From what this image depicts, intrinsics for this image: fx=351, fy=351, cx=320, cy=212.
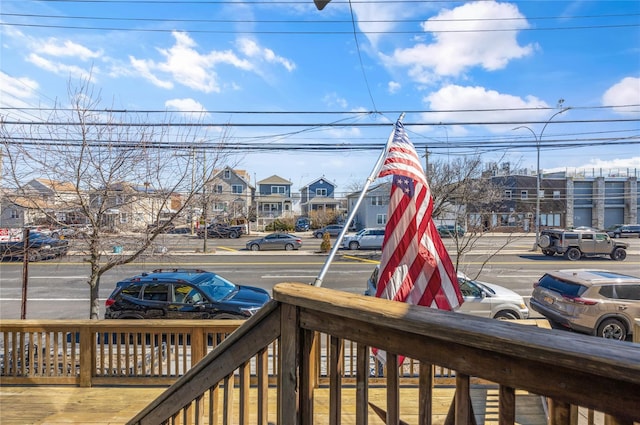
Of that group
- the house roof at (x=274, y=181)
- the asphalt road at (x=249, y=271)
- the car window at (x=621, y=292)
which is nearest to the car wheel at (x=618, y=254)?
the asphalt road at (x=249, y=271)

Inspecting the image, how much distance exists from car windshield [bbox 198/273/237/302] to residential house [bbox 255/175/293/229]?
1353 inches

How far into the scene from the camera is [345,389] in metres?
3.99

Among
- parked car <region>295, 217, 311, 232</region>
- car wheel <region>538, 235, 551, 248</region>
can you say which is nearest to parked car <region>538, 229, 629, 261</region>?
car wheel <region>538, 235, 551, 248</region>

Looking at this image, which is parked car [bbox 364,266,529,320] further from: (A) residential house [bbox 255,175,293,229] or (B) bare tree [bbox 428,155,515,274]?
(A) residential house [bbox 255,175,293,229]

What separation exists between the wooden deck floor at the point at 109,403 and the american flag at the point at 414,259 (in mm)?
1332

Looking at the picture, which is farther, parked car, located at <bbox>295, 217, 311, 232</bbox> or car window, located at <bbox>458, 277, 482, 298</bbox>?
parked car, located at <bbox>295, 217, 311, 232</bbox>

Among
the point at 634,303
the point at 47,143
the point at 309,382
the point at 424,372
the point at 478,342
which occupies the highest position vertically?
the point at 47,143

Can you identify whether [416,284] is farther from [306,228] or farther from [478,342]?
[306,228]

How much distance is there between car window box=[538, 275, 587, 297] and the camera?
726cm

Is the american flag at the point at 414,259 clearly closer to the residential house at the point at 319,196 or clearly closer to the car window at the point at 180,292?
the car window at the point at 180,292

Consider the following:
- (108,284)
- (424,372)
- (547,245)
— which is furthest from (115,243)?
(547,245)

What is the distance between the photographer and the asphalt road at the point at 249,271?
9.79 metres

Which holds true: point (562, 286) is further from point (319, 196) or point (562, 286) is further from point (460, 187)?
point (319, 196)

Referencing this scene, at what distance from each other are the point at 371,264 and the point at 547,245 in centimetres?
1031
